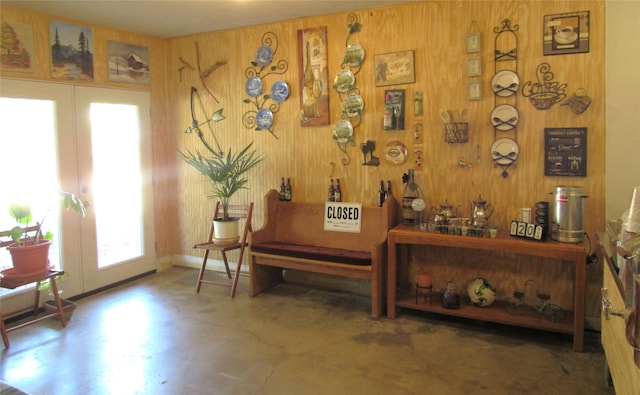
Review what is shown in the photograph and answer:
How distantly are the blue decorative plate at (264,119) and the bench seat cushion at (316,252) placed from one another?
3.95ft

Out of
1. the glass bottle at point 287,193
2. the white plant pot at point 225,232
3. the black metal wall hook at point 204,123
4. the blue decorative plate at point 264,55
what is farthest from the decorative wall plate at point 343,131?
the black metal wall hook at point 204,123

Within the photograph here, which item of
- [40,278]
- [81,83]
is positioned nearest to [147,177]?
[81,83]

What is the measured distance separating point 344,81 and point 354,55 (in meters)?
0.24

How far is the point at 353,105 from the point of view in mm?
4008

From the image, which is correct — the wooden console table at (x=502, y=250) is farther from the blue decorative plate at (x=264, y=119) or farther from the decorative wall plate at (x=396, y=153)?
the blue decorative plate at (x=264, y=119)

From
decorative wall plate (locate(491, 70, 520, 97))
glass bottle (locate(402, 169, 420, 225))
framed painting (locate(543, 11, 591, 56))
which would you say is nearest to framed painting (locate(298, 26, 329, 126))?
glass bottle (locate(402, 169, 420, 225))

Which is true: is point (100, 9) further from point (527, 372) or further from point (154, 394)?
point (527, 372)

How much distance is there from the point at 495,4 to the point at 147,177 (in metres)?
3.83

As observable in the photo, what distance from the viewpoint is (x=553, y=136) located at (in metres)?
3.29

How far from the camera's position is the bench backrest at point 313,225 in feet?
13.0

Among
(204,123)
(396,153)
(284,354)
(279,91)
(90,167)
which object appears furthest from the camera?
(204,123)

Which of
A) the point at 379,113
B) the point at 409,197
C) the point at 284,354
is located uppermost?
the point at 379,113

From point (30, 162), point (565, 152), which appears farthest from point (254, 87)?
point (565, 152)

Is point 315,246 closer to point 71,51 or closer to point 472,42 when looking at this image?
point 472,42
